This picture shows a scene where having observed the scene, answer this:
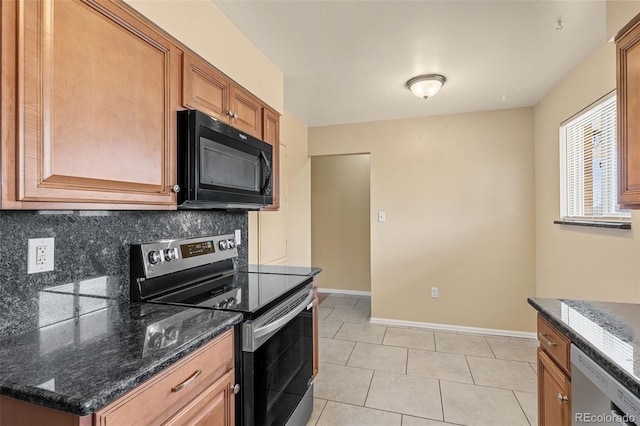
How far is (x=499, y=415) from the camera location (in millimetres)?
2049

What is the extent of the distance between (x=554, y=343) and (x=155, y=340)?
1.52m

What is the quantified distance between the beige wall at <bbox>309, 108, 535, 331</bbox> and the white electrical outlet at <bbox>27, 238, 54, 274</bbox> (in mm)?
3119

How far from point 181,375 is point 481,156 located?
3.49 meters

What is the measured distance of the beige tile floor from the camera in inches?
80.7

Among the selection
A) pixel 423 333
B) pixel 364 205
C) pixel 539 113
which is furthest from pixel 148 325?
pixel 364 205

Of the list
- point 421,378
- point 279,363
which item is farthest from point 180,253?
point 421,378

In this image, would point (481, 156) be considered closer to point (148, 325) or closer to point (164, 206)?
point (164, 206)

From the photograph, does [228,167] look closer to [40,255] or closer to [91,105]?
[91,105]

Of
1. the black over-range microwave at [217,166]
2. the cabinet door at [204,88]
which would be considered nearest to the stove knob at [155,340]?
the black over-range microwave at [217,166]

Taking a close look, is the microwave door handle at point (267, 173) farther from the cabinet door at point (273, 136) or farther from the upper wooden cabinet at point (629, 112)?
the upper wooden cabinet at point (629, 112)

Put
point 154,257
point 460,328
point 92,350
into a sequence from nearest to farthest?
point 92,350, point 154,257, point 460,328

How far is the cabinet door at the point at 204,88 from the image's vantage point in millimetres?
1465

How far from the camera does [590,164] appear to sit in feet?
7.80

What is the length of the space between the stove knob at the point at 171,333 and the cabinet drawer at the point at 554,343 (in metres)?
1.42
